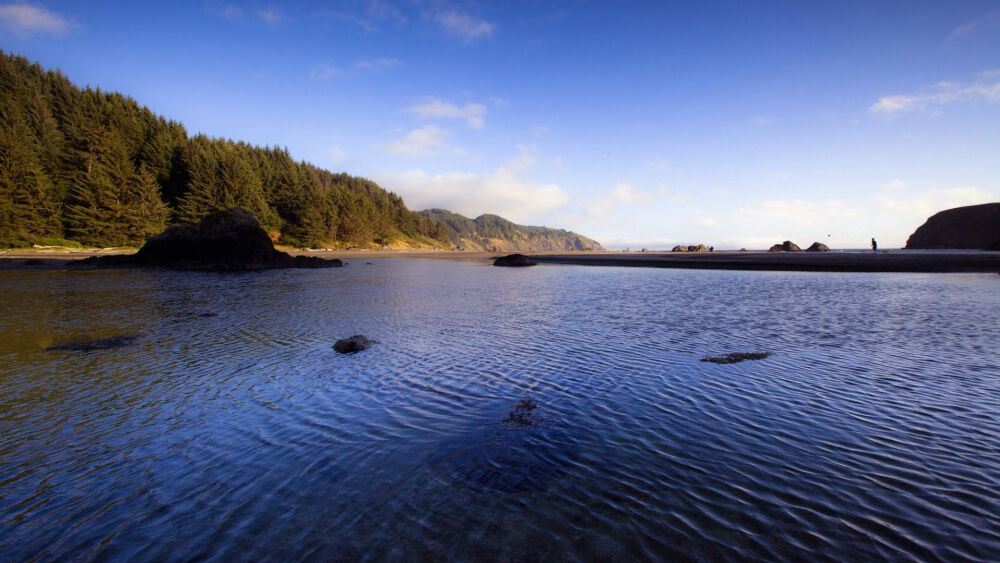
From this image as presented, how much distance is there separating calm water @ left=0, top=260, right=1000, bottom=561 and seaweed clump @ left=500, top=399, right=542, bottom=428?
12cm

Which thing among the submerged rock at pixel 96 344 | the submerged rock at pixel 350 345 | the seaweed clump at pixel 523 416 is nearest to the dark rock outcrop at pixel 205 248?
the submerged rock at pixel 96 344

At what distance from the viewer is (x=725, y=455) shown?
19.0ft

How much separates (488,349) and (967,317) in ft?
65.2

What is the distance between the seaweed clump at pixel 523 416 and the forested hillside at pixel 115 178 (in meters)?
85.2

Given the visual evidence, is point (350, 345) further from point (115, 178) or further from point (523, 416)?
point (115, 178)

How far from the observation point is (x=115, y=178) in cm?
6825

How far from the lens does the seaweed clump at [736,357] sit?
1059cm

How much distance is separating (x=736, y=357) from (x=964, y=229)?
135821 millimetres

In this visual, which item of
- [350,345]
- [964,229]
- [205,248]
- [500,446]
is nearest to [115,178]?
[205,248]

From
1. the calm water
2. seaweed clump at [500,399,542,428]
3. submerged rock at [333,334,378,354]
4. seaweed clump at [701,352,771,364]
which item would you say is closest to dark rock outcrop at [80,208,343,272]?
the calm water

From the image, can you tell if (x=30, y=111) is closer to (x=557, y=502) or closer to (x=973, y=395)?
(x=557, y=502)

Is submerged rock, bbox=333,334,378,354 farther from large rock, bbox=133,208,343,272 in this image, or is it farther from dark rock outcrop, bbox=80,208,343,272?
large rock, bbox=133,208,343,272

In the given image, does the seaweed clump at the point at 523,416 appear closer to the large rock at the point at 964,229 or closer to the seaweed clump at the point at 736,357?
the seaweed clump at the point at 736,357

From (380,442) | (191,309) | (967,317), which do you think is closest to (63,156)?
(191,309)
